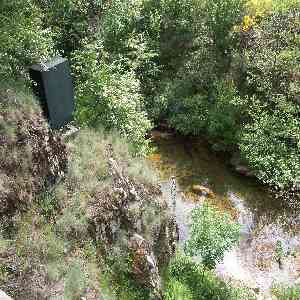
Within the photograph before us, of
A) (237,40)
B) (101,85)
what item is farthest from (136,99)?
(237,40)

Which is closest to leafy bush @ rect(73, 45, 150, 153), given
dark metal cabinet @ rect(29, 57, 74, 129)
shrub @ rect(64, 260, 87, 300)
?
dark metal cabinet @ rect(29, 57, 74, 129)

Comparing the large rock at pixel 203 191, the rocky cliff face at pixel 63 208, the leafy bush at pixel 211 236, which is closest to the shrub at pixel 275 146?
the large rock at pixel 203 191

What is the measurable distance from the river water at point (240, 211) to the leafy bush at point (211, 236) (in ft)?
6.89

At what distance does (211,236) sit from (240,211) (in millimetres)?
4717

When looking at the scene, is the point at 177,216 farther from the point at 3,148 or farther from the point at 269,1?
the point at 269,1

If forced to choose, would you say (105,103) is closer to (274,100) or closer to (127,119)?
(127,119)

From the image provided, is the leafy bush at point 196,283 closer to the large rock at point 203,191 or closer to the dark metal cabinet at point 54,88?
the large rock at point 203,191

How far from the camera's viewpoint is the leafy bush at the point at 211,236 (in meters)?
15.2

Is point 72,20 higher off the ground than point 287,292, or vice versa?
point 72,20

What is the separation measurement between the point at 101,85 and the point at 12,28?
145 inches

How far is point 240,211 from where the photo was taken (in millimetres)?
19562

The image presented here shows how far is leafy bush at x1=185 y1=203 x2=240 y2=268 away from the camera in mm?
15164

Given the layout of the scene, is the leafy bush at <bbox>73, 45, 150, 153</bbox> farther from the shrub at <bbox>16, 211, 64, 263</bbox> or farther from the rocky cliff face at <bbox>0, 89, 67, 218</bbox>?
the shrub at <bbox>16, 211, 64, 263</bbox>

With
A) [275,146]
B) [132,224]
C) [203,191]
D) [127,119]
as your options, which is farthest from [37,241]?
[275,146]
